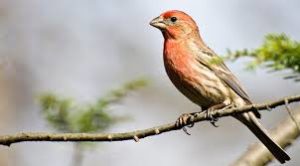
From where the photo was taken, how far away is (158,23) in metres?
6.83

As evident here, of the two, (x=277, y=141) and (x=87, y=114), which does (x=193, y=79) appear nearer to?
(x=277, y=141)

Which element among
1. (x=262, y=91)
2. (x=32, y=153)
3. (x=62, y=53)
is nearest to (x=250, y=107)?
(x=32, y=153)

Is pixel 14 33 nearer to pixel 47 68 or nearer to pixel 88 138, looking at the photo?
pixel 47 68

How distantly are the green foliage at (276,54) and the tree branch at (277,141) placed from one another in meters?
2.12

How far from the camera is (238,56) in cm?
165

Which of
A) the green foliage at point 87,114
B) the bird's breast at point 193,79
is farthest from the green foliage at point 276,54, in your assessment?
the bird's breast at point 193,79

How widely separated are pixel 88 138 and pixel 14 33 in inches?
307

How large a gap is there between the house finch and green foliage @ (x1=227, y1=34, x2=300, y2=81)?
406cm

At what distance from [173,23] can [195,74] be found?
76 centimetres

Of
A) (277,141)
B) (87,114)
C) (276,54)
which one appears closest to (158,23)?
(277,141)

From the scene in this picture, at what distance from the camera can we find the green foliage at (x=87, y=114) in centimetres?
348

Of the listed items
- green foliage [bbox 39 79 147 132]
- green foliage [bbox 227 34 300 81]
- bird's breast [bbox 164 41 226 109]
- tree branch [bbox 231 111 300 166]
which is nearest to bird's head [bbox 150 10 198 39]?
bird's breast [bbox 164 41 226 109]

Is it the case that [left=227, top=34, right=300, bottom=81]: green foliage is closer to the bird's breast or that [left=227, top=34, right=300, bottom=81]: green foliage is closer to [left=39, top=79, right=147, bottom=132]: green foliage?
[left=39, top=79, right=147, bottom=132]: green foliage

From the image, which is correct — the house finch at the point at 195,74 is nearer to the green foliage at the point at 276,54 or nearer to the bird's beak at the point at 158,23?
the bird's beak at the point at 158,23
